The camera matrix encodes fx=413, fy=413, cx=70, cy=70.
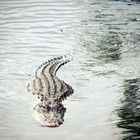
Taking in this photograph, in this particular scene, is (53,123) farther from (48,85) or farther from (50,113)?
(48,85)

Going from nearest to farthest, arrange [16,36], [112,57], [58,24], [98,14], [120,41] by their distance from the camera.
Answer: [112,57] < [120,41] < [16,36] < [58,24] < [98,14]

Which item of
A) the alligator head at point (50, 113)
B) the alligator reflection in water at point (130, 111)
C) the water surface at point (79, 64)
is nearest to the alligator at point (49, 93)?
the alligator head at point (50, 113)

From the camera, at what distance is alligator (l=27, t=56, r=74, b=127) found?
37.4 feet

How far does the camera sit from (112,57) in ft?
58.8

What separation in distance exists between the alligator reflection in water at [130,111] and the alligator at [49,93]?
5.60 ft

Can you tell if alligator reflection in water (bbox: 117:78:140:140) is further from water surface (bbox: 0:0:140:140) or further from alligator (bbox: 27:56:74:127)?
alligator (bbox: 27:56:74:127)

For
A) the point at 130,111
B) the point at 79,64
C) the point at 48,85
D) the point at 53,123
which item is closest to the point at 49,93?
the point at 48,85

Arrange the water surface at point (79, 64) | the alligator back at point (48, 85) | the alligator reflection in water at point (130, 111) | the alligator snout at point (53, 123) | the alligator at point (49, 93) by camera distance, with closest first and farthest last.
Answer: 1. the alligator reflection in water at point (130, 111)
2. the alligator snout at point (53, 123)
3. the water surface at point (79, 64)
4. the alligator at point (49, 93)
5. the alligator back at point (48, 85)

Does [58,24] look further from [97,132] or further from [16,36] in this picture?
[97,132]

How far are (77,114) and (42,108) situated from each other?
3.36 ft

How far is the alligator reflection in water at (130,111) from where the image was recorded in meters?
10.6

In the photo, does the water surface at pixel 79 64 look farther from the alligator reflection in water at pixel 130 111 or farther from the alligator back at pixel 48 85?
the alligator back at pixel 48 85

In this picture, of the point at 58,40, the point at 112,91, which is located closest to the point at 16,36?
the point at 58,40

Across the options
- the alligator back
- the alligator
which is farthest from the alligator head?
the alligator back
